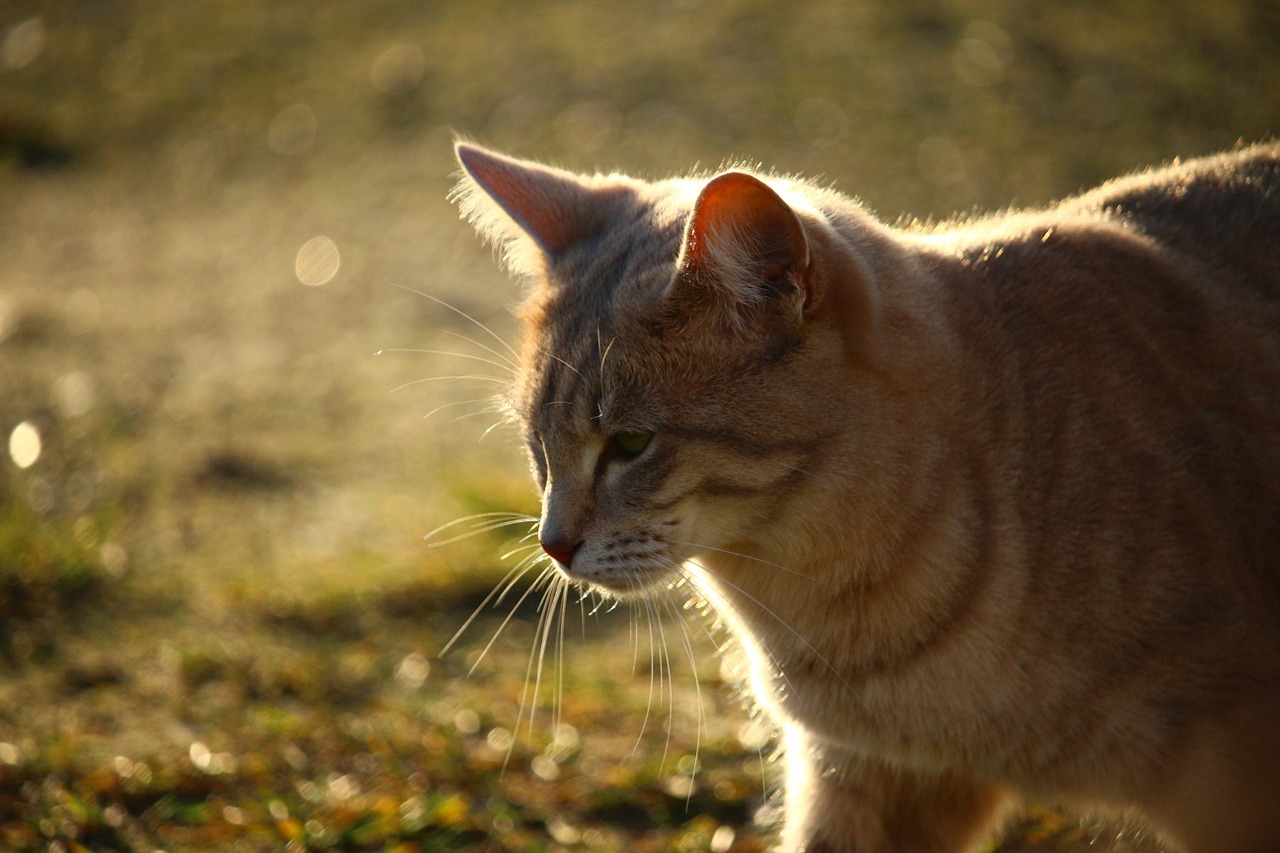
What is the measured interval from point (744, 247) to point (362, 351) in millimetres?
3164

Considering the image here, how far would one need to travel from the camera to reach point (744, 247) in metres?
1.85

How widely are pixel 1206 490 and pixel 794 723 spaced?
79 cm

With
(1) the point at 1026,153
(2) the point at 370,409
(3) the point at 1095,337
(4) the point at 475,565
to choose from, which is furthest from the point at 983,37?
(3) the point at 1095,337

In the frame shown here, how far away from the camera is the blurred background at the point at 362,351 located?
105 inches

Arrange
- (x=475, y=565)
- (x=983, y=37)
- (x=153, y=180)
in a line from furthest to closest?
(x=153, y=180), (x=983, y=37), (x=475, y=565)

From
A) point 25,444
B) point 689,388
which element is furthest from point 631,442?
point 25,444

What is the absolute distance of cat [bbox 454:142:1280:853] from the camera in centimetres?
187

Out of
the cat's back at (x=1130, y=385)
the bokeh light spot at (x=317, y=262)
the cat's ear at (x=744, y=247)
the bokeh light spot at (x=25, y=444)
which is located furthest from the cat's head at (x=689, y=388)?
the bokeh light spot at (x=317, y=262)

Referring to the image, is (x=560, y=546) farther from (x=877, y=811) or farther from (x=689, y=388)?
(x=877, y=811)

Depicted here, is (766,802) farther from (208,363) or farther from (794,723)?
(208,363)

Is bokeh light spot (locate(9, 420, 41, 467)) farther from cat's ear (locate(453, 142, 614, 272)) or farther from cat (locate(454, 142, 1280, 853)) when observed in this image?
cat (locate(454, 142, 1280, 853))

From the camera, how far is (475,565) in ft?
11.6

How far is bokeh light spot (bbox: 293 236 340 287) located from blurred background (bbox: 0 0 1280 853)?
0.02 meters

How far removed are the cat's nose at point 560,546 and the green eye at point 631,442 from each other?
172 millimetres
